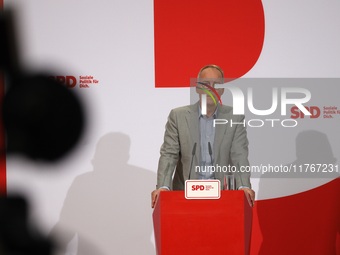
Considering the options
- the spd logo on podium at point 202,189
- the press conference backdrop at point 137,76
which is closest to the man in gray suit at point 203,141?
the spd logo on podium at point 202,189

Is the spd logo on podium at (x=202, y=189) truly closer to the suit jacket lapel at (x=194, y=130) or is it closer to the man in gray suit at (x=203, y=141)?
the man in gray suit at (x=203, y=141)

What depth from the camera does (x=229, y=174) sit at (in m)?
4.21

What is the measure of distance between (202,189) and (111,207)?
211cm

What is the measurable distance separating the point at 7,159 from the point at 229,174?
1.99m

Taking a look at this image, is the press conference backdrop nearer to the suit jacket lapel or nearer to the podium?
the suit jacket lapel

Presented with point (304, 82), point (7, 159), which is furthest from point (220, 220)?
point (7, 159)

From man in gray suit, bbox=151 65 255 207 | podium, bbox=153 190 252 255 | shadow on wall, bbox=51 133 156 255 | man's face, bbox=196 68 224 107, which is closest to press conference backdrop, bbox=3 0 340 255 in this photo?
shadow on wall, bbox=51 133 156 255

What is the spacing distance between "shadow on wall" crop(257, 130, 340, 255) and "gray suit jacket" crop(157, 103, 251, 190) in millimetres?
1002

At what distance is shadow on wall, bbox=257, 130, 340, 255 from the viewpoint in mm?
5121

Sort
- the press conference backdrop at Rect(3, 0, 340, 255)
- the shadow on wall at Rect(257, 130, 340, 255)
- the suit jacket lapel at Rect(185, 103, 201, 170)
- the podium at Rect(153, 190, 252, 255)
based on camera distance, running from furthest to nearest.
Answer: the press conference backdrop at Rect(3, 0, 340, 255), the shadow on wall at Rect(257, 130, 340, 255), the suit jacket lapel at Rect(185, 103, 201, 170), the podium at Rect(153, 190, 252, 255)

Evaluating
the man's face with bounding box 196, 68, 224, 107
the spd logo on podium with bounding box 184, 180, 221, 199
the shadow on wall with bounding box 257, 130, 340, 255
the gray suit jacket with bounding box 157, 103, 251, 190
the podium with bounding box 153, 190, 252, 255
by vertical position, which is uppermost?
the man's face with bounding box 196, 68, 224, 107

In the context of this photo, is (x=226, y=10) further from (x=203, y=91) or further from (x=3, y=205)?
(x=3, y=205)

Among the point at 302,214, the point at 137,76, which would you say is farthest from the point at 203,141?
the point at 302,214

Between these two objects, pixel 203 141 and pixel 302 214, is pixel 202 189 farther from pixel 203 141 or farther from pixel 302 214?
pixel 302 214
